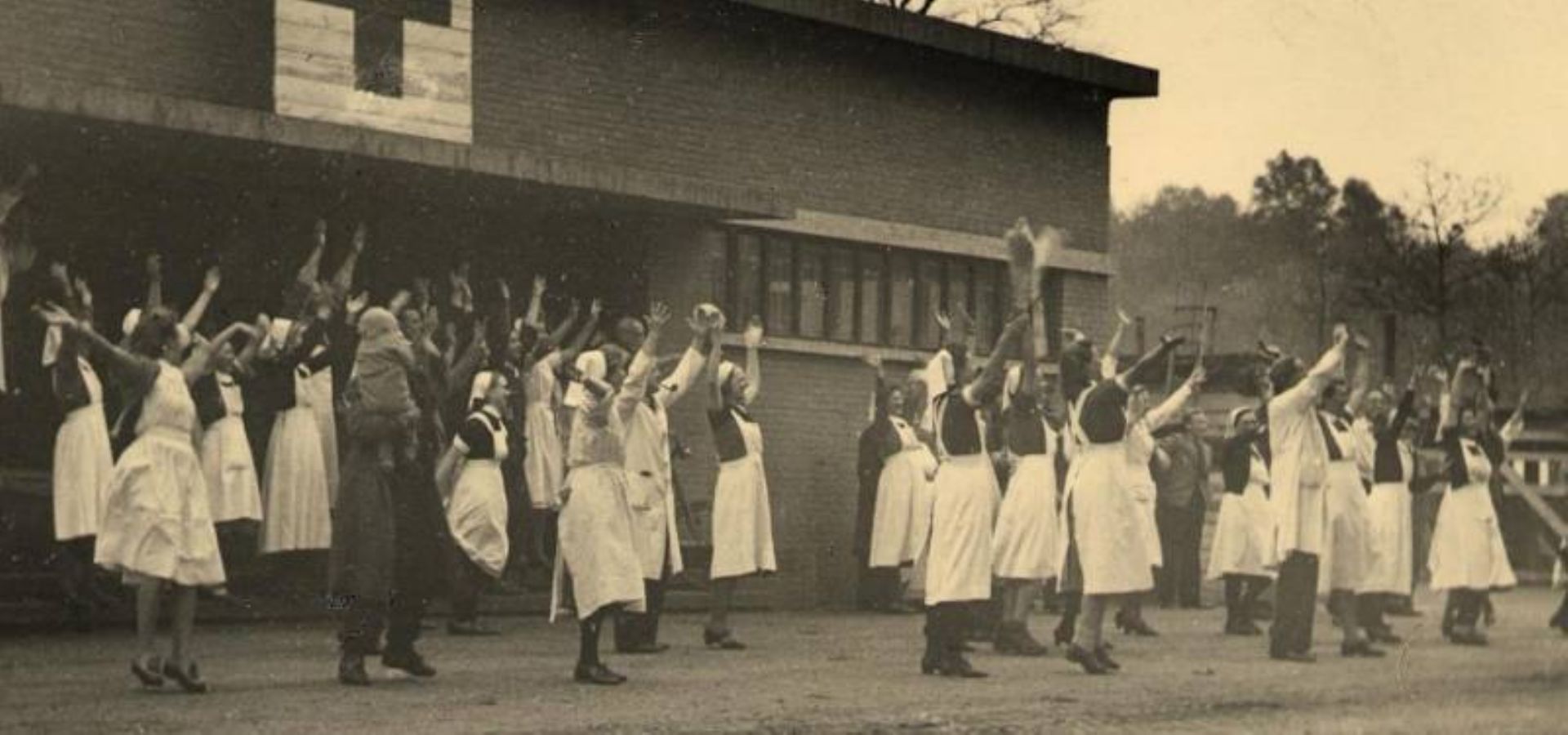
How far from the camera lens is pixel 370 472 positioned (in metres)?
12.7

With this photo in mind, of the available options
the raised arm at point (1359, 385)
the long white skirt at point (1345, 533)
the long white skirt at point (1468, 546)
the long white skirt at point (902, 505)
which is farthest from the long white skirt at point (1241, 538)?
the long white skirt at point (902, 505)

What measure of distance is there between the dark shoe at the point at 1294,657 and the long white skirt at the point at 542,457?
5988 millimetres

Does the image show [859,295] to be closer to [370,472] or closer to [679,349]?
[679,349]

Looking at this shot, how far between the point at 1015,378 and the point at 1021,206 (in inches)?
404

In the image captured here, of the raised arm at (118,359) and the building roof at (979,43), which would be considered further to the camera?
the building roof at (979,43)

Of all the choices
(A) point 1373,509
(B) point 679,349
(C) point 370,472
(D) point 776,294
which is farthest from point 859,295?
(C) point 370,472

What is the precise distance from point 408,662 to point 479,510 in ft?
9.31

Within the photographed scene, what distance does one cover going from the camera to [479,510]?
16047 millimetres

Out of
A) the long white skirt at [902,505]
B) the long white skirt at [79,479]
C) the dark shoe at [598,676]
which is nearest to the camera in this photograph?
the dark shoe at [598,676]

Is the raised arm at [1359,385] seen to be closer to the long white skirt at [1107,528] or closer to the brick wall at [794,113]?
the long white skirt at [1107,528]

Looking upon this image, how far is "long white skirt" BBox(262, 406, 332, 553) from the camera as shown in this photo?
57.1 feet

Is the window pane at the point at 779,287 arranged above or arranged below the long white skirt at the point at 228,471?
above

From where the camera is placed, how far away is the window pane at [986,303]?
1053 inches

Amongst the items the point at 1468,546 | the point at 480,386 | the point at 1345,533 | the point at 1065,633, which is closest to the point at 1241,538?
the point at 1468,546
